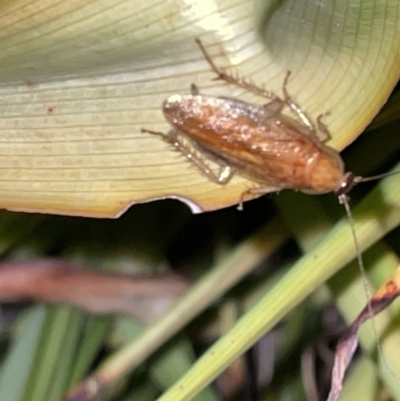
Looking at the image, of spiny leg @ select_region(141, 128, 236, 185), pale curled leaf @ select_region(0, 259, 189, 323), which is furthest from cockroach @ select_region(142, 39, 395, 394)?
pale curled leaf @ select_region(0, 259, 189, 323)

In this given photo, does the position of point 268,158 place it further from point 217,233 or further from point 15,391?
point 15,391

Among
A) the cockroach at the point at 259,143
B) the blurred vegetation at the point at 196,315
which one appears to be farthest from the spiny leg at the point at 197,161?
the blurred vegetation at the point at 196,315

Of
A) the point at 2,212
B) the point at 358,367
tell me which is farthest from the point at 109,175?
the point at 358,367

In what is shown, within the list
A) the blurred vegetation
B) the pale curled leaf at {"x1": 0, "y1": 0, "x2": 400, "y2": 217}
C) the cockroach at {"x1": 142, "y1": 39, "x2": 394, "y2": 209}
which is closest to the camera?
the pale curled leaf at {"x1": 0, "y1": 0, "x2": 400, "y2": 217}

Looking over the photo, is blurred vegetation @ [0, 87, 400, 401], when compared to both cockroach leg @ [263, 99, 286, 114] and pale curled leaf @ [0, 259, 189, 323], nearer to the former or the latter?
pale curled leaf @ [0, 259, 189, 323]

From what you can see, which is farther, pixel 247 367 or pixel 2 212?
pixel 247 367

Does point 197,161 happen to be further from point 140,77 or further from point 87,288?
point 87,288

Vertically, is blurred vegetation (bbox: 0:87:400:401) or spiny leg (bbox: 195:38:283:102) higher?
spiny leg (bbox: 195:38:283:102)
